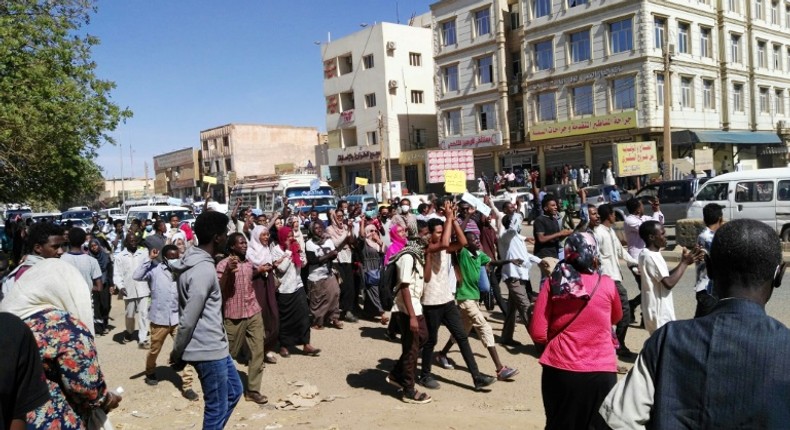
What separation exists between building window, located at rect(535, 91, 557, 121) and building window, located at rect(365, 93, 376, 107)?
13791 millimetres

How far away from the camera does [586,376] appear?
12.0 feet

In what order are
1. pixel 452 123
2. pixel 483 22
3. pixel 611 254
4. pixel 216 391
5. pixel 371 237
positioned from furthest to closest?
pixel 452 123 → pixel 483 22 → pixel 371 237 → pixel 611 254 → pixel 216 391

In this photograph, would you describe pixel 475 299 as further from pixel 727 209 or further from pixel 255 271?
pixel 727 209

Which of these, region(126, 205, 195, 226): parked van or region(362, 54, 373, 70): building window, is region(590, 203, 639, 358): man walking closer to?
region(126, 205, 195, 226): parked van

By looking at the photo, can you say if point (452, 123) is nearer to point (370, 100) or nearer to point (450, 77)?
point (450, 77)

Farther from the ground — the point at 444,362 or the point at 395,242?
the point at 395,242

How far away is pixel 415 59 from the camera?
47.2 metres

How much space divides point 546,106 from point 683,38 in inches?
301

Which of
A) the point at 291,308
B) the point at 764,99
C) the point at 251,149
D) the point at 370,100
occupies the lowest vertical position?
the point at 291,308

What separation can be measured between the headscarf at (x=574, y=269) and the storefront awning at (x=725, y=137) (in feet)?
101

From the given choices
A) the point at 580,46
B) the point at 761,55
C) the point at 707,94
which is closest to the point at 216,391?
the point at 580,46

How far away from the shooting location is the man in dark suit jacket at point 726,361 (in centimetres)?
178

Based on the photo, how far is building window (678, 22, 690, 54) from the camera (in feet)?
109

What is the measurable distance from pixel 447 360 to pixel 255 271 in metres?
2.30
